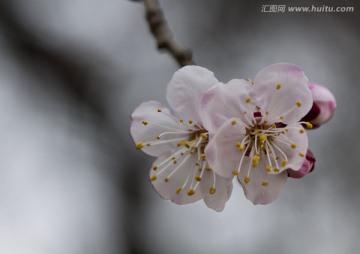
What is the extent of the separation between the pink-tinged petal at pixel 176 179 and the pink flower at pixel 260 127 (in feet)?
0.46

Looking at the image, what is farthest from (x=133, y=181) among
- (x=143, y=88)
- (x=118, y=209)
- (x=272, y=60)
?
(x=272, y=60)

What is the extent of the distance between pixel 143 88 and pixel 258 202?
2.58m

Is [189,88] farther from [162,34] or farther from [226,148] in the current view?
[162,34]

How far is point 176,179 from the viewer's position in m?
1.40

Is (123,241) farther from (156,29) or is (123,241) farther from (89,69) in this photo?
(156,29)

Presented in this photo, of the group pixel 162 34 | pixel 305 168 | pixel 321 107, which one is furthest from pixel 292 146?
pixel 162 34

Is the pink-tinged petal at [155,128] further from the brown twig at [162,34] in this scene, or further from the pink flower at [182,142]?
the brown twig at [162,34]

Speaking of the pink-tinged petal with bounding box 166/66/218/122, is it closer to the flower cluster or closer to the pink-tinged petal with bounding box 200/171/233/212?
the flower cluster

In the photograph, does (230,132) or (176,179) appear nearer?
(230,132)

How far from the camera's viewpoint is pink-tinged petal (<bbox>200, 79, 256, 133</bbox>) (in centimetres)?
124

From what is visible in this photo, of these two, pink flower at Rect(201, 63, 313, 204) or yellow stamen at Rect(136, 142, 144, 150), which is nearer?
pink flower at Rect(201, 63, 313, 204)

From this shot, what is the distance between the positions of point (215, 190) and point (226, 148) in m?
0.13

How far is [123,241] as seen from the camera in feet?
12.8

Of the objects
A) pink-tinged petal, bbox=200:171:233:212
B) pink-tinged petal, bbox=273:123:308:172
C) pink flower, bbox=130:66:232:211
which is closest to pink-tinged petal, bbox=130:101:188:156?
pink flower, bbox=130:66:232:211
